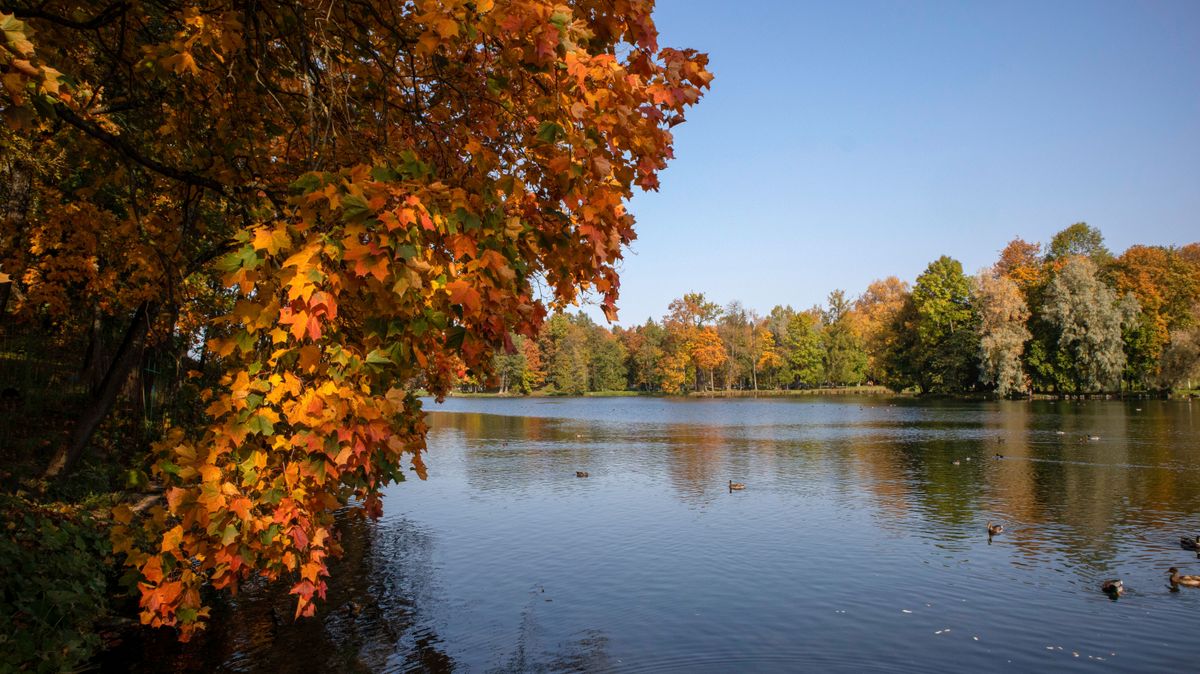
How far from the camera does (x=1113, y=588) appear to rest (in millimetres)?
12602

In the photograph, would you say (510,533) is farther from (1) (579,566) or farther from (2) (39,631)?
(2) (39,631)

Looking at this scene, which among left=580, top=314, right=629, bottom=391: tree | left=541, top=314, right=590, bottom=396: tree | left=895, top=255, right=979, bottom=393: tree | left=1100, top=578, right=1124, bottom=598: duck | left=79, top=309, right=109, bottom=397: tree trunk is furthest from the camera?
left=580, top=314, right=629, bottom=391: tree

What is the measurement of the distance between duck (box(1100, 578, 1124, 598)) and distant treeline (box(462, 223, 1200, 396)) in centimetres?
2729

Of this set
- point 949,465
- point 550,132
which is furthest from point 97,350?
point 949,465

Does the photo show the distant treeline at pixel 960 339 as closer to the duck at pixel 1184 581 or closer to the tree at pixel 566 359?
the tree at pixel 566 359

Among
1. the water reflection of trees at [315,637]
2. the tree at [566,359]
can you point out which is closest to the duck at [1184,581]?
the water reflection of trees at [315,637]

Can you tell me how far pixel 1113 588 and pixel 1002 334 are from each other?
62959 mm

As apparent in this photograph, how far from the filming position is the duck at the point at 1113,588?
1260cm

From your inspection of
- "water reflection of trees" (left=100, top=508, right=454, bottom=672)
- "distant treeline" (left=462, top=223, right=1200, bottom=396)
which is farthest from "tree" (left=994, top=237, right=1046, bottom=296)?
"water reflection of trees" (left=100, top=508, right=454, bottom=672)

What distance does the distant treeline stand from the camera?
218ft

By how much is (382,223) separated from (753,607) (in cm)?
1101

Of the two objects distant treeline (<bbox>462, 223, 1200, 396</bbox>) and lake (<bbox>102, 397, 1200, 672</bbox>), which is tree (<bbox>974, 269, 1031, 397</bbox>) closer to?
distant treeline (<bbox>462, 223, 1200, 396</bbox>)

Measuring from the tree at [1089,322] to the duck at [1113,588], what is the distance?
6191 centimetres

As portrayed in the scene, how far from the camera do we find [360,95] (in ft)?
19.5
